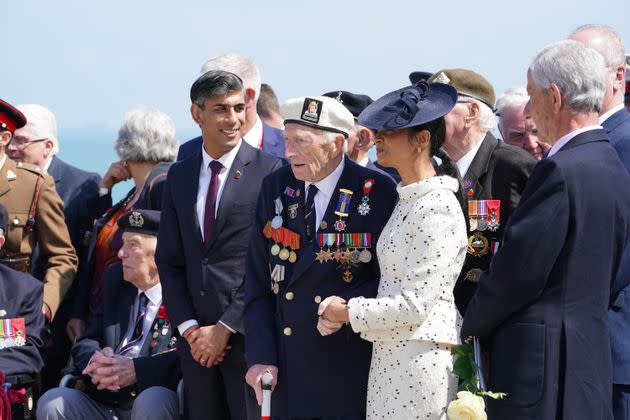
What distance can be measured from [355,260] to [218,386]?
1174 millimetres

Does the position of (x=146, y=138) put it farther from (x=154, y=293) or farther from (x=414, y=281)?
(x=414, y=281)

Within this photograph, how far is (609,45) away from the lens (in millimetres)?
4406

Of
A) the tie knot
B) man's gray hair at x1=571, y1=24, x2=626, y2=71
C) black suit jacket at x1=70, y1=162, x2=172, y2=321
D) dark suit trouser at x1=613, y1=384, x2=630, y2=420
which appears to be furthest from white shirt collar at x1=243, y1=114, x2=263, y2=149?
dark suit trouser at x1=613, y1=384, x2=630, y2=420

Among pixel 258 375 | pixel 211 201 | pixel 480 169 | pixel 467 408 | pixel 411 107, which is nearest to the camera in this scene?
pixel 467 408

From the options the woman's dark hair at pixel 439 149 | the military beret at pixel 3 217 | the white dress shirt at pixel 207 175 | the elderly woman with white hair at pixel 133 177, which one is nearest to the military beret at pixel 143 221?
the elderly woman with white hair at pixel 133 177

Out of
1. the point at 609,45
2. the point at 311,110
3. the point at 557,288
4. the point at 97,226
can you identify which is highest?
the point at 609,45

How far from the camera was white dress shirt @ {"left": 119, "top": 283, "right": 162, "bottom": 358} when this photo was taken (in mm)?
5613

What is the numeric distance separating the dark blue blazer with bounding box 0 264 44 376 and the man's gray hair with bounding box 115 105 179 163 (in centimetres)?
101

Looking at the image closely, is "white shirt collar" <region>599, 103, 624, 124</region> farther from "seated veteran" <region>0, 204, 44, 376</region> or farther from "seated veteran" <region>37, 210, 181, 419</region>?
"seated veteran" <region>0, 204, 44, 376</region>

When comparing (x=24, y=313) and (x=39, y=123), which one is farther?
(x=39, y=123)

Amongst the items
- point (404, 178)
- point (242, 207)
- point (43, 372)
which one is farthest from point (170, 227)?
point (43, 372)

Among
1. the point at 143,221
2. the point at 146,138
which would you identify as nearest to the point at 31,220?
the point at 146,138

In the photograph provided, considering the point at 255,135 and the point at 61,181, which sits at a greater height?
the point at 255,135

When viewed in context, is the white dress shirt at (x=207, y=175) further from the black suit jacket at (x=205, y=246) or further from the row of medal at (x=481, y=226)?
the row of medal at (x=481, y=226)
